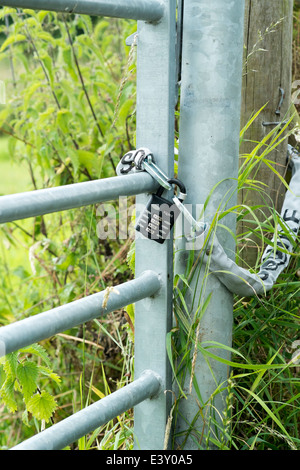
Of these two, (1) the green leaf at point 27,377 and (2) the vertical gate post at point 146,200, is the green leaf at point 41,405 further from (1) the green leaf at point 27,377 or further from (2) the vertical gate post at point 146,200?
(2) the vertical gate post at point 146,200

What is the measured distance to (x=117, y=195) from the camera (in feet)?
4.16

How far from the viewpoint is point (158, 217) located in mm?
1368

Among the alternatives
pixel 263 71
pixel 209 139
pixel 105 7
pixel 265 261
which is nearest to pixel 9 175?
pixel 263 71

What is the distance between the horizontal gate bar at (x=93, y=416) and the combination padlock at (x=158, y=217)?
350 millimetres

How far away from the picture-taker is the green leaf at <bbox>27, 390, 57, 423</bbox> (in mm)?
1366

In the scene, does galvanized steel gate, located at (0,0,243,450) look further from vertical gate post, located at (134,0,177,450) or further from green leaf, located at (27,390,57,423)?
green leaf, located at (27,390,57,423)

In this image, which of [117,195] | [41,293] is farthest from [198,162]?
[41,293]

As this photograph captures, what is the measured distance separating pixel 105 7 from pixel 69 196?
38 cm

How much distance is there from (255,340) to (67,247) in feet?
4.22

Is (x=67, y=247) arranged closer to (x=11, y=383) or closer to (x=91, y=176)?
(x=91, y=176)

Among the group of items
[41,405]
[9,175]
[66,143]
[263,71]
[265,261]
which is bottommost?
[9,175]

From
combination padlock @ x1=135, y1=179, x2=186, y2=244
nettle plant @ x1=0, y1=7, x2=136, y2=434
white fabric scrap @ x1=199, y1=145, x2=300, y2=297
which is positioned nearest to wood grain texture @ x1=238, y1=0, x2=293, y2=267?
white fabric scrap @ x1=199, y1=145, x2=300, y2=297

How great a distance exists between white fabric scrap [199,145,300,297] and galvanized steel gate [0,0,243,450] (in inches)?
4.5

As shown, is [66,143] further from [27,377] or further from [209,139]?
[27,377]
